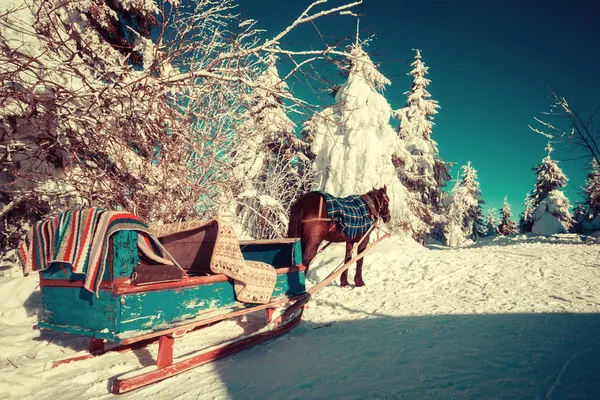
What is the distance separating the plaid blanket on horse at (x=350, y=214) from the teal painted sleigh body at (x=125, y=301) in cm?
252

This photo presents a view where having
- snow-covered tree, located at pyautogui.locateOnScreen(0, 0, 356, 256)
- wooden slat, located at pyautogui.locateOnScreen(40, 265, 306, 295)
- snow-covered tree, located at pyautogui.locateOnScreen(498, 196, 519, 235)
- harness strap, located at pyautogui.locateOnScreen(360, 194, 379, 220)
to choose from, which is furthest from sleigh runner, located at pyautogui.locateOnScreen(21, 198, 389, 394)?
snow-covered tree, located at pyautogui.locateOnScreen(498, 196, 519, 235)

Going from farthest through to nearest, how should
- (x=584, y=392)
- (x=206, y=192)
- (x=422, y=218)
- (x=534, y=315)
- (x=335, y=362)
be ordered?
(x=422, y=218) < (x=206, y=192) < (x=534, y=315) < (x=335, y=362) < (x=584, y=392)

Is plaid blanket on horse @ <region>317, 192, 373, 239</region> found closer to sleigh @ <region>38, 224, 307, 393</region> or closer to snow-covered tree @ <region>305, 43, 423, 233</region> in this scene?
sleigh @ <region>38, 224, 307, 393</region>

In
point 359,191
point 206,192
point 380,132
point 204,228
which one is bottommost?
point 204,228

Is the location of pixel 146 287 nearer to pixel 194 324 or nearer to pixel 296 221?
pixel 194 324

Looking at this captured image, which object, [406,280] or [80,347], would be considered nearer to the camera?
[80,347]

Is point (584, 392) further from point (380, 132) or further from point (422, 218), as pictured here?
point (422, 218)

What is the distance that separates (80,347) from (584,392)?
503 cm

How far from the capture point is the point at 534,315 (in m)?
3.82

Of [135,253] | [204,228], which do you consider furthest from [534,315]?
[135,253]

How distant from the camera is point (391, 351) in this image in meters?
3.09

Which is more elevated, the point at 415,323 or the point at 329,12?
the point at 329,12

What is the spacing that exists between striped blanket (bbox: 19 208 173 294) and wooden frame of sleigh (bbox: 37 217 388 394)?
99 mm

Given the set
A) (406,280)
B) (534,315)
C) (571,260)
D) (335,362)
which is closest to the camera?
(335,362)
